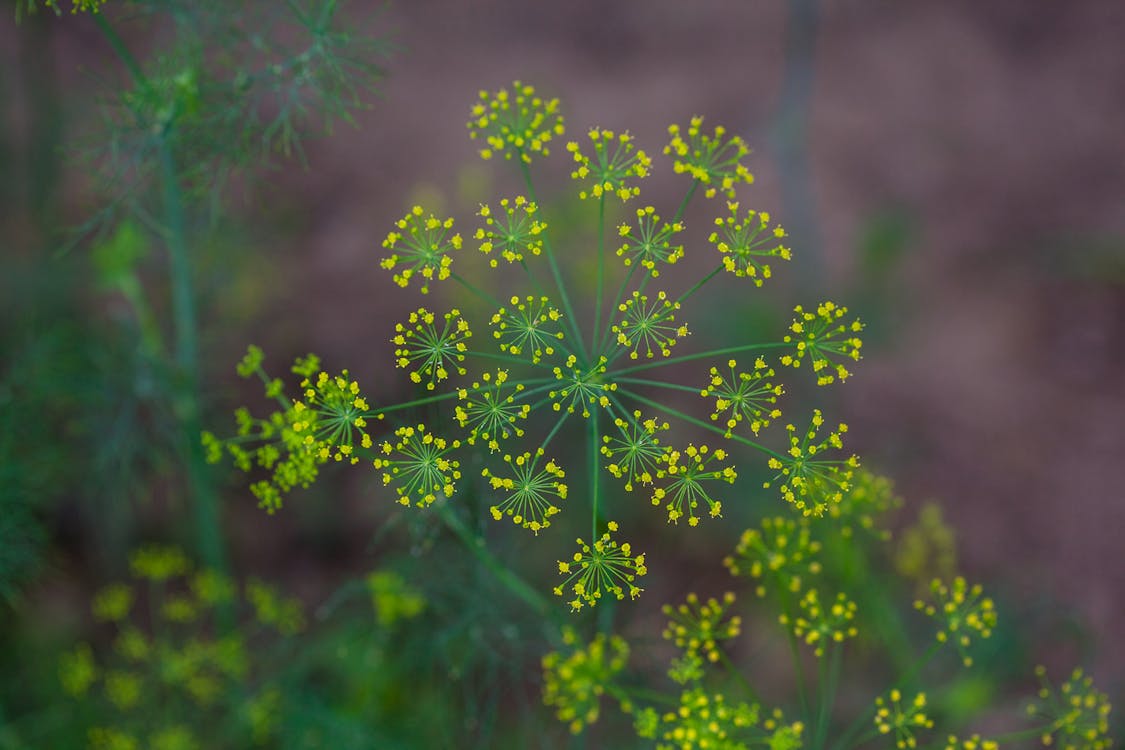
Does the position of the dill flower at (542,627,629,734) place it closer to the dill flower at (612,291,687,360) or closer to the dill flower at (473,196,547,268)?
the dill flower at (612,291,687,360)


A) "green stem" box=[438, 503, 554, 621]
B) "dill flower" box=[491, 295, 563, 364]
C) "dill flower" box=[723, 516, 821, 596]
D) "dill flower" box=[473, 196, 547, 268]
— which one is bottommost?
"green stem" box=[438, 503, 554, 621]

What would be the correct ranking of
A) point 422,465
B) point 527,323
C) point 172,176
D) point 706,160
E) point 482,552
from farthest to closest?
point 172,176 < point 482,552 < point 706,160 < point 527,323 < point 422,465

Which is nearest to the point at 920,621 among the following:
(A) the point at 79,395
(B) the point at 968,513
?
(B) the point at 968,513

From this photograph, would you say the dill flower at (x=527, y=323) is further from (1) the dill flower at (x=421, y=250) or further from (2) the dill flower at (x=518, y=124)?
(2) the dill flower at (x=518, y=124)

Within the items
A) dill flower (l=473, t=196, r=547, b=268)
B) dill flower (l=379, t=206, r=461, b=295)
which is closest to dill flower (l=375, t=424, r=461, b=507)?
dill flower (l=379, t=206, r=461, b=295)

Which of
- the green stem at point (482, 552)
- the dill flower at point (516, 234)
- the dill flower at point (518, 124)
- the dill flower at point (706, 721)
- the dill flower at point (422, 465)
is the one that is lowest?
the dill flower at point (706, 721)

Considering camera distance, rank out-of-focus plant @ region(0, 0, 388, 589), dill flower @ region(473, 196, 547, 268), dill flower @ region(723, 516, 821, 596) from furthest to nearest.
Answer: out-of-focus plant @ region(0, 0, 388, 589) < dill flower @ region(723, 516, 821, 596) < dill flower @ region(473, 196, 547, 268)

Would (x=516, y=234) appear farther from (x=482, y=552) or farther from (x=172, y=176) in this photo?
(x=172, y=176)

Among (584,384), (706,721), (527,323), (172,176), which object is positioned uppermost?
(172,176)

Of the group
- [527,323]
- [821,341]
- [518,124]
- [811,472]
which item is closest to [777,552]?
[811,472]

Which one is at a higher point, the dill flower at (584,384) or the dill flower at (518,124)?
the dill flower at (518,124)

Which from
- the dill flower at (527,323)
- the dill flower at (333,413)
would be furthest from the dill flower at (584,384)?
the dill flower at (333,413)
